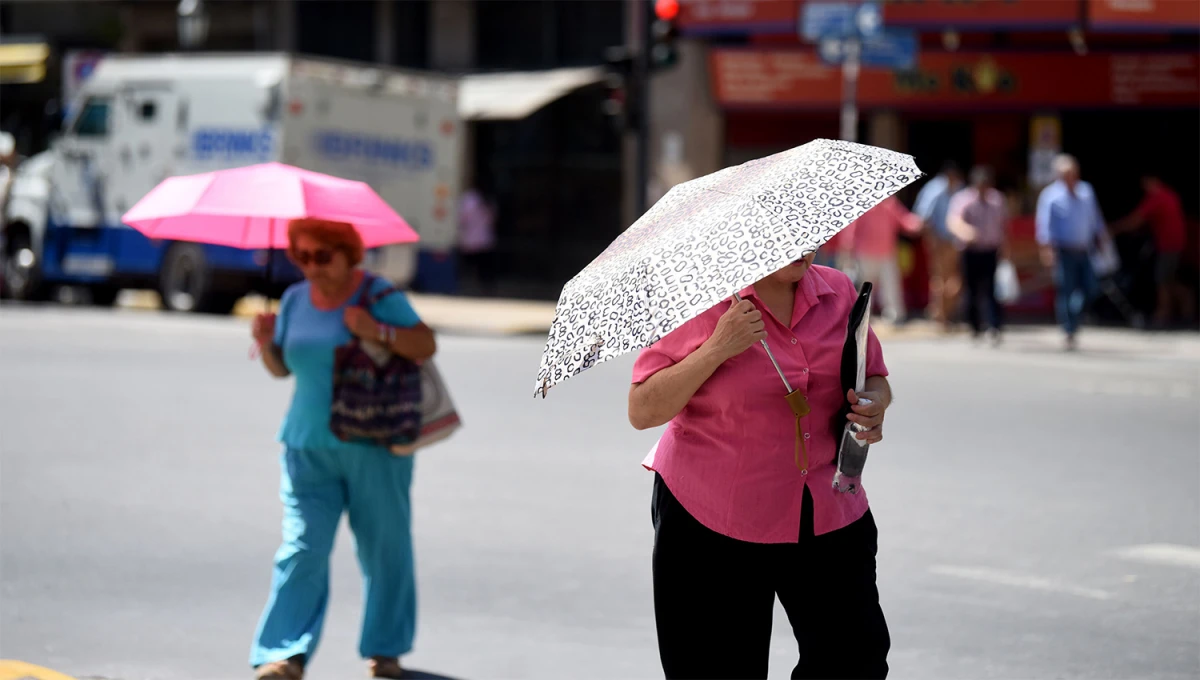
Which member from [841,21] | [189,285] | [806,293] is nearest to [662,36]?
[841,21]

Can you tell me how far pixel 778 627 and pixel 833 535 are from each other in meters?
2.88

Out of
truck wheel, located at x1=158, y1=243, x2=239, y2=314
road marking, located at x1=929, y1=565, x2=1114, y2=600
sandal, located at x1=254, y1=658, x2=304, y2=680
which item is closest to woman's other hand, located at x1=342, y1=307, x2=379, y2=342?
sandal, located at x1=254, y1=658, x2=304, y2=680

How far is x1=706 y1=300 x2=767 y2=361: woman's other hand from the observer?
3.67 m

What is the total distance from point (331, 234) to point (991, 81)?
1920 centimetres

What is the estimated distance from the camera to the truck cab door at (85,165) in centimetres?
2228

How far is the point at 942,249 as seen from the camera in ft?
68.4

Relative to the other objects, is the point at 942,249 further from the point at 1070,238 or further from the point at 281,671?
the point at 281,671

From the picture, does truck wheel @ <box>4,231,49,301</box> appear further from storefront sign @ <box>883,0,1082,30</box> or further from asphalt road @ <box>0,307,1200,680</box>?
storefront sign @ <box>883,0,1082,30</box>

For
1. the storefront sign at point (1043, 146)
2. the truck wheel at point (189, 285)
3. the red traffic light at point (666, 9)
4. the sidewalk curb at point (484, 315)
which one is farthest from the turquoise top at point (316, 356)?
the storefront sign at point (1043, 146)

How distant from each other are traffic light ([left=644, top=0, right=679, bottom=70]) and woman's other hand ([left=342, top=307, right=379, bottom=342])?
14198 millimetres

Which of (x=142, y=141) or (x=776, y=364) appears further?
(x=142, y=141)

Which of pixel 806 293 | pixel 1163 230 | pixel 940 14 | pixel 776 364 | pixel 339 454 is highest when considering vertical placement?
pixel 940 14

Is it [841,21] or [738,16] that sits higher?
[841,21]

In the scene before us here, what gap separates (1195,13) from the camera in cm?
2247
